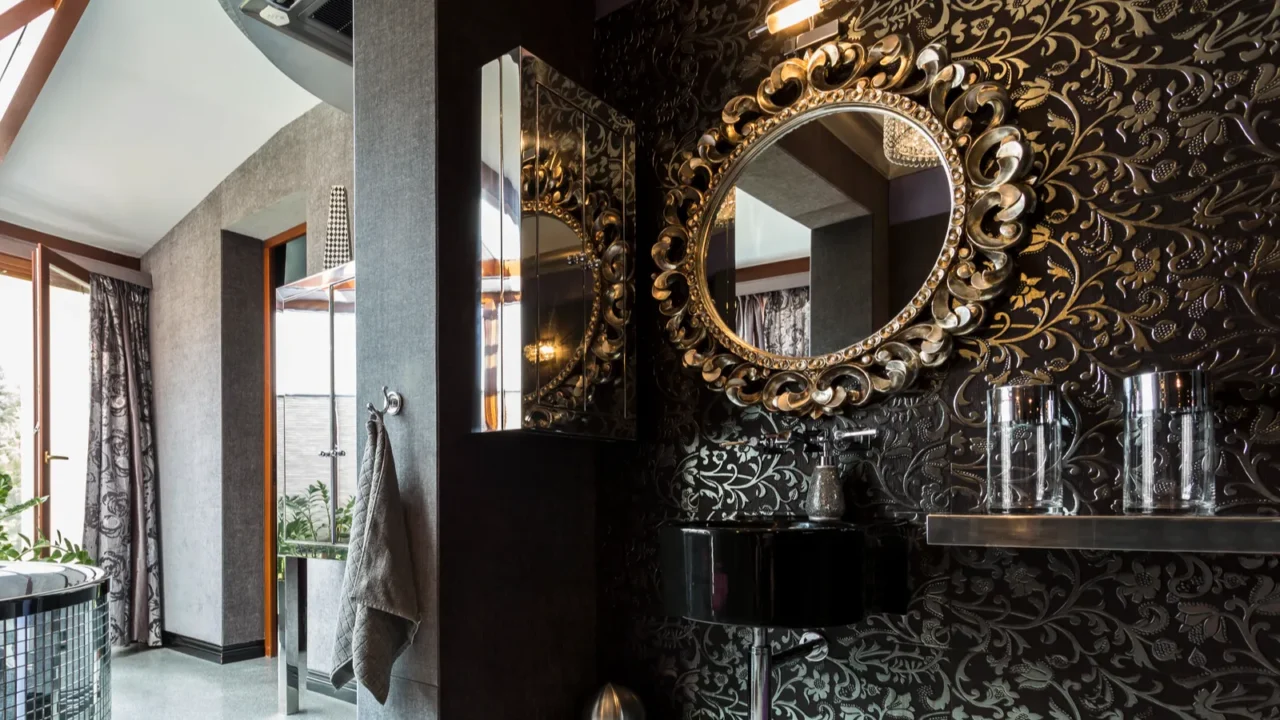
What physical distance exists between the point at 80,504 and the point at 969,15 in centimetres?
518

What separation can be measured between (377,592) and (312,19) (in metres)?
2.06

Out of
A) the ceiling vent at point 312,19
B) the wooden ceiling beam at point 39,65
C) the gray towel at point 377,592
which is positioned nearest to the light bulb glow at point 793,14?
the gray towel at point 377,592

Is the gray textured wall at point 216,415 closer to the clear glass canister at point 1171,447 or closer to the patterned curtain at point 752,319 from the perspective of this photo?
the patterned curtain at point 752,319

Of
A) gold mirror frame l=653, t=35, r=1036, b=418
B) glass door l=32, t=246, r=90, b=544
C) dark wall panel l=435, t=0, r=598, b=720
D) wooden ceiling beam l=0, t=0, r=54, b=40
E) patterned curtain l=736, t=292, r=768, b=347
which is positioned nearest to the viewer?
gold mirror frame l=653, t=35, r=1036, b=418

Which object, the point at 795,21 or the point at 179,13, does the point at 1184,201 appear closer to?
the point at 795,21

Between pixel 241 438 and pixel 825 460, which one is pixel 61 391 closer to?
pixel 241 438

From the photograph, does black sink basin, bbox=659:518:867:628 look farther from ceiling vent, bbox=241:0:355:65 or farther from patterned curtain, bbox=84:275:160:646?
patterned curtain, bbox=84:275:160:646

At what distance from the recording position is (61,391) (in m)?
4.64

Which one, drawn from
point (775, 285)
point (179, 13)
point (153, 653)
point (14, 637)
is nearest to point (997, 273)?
point (775, 285)

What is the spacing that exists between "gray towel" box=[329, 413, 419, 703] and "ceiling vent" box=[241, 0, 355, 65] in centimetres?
170

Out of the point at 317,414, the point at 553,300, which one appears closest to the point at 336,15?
the point at 317,414

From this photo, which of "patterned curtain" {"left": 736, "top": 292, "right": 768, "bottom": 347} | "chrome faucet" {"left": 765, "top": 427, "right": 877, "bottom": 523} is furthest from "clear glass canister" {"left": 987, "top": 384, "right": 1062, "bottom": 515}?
"patterned curtain" {"left": 736, "top": 292, "right": 768, "bottom": 347}

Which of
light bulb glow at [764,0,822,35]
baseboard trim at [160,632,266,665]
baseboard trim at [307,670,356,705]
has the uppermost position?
light bulb glow at [764,0,822,35]

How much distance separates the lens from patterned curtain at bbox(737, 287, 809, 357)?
2049mm
